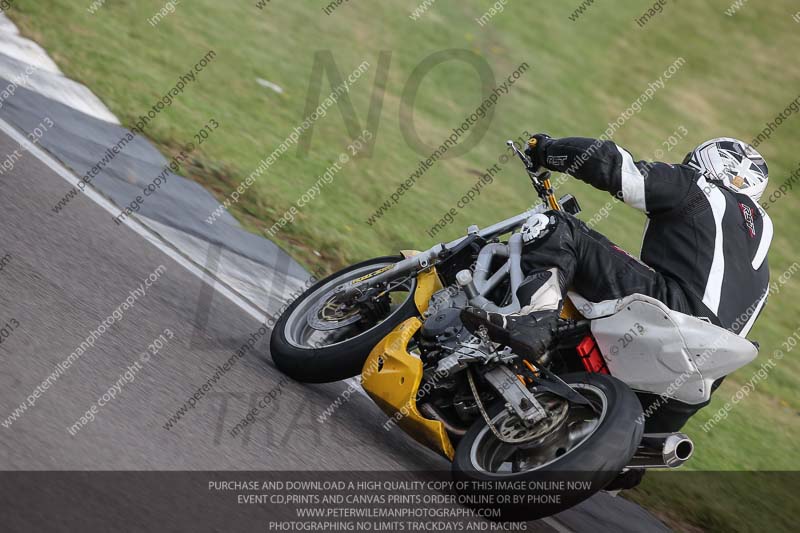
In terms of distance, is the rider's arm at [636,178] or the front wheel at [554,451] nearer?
the front wheel at [554,451]

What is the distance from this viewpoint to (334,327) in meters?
6.09

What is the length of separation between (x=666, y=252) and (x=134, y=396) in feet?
8.67

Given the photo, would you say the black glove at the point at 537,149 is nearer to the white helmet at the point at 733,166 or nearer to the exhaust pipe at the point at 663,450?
the white helmet at the point at 733,166

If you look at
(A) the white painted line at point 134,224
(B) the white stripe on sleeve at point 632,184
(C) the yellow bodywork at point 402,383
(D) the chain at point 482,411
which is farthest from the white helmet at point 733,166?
(A) the white painted line at point 134,224

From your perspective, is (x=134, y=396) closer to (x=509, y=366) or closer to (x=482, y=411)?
(x=482, y=411)

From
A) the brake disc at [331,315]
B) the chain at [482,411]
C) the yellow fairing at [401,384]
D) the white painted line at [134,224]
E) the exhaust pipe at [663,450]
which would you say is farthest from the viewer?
the white painted line at [134,224]

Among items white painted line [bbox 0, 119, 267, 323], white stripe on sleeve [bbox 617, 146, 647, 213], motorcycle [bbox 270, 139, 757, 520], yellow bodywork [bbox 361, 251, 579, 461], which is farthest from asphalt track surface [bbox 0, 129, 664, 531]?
white stripe on sleeve [bbox 617, 146, 647, 213]

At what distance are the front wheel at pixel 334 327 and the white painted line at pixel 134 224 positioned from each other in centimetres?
76

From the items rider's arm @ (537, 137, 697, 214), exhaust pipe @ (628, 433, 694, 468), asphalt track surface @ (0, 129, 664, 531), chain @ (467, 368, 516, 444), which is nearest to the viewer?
asphalt track surface @ (0, 129, 664, 531)

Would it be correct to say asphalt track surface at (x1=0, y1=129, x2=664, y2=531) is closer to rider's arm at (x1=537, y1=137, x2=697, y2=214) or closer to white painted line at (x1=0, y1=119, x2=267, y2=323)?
white painted line at (x1=0, y1=119, x2=267, y2=323)

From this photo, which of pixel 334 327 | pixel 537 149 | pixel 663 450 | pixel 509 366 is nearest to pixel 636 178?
pixel 537 149

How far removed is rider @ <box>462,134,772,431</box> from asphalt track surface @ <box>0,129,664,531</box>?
3.45ft

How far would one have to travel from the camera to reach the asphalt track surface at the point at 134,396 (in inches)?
155

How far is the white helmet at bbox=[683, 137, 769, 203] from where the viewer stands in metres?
5.28
